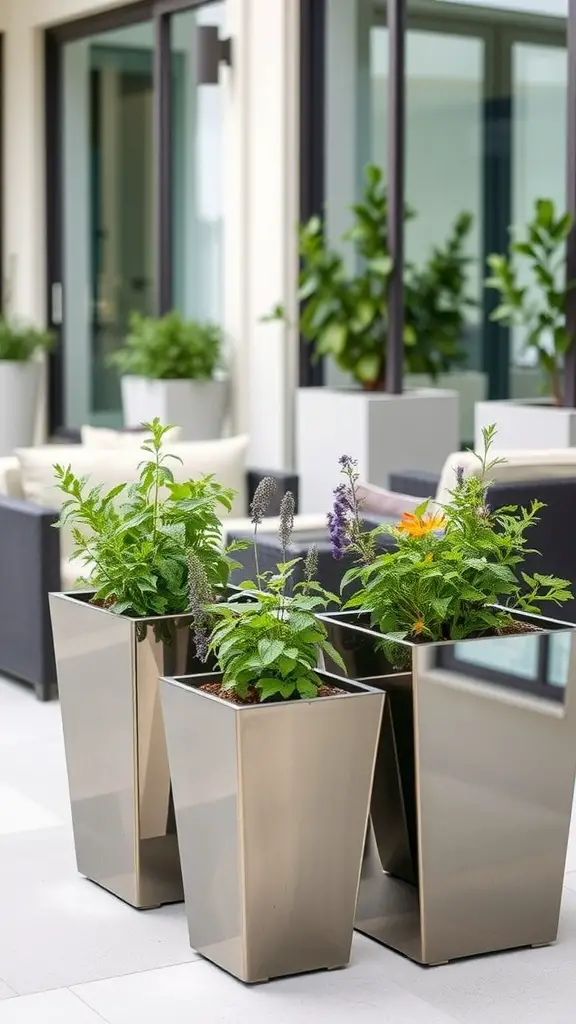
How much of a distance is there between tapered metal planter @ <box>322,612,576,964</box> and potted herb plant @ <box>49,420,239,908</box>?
355mm

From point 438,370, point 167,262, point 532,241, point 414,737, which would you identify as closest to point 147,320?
point 167,262

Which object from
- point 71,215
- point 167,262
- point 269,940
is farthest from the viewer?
point 71,215

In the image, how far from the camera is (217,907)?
281 cm

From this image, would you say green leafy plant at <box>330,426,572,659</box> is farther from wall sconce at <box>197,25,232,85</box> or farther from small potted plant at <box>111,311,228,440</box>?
wall sconce at <box>197,25,232,85</box>

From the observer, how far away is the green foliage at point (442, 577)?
2.89 meters

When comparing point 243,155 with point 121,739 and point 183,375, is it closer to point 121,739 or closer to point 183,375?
point 183,375

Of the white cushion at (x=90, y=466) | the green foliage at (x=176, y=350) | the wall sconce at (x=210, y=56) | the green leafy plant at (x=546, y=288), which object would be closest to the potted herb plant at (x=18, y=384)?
the green foliage at (x=176, y=350)

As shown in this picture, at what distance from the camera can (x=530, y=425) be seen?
272 inches

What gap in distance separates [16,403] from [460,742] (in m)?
7.42

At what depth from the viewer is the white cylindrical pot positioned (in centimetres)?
985

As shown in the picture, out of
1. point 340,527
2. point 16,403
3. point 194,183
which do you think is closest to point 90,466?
point 340,527

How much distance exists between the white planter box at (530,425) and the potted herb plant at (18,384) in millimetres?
3663

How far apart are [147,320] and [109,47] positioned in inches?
84.9

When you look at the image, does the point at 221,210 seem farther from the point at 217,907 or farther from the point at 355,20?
the point at 217,907
